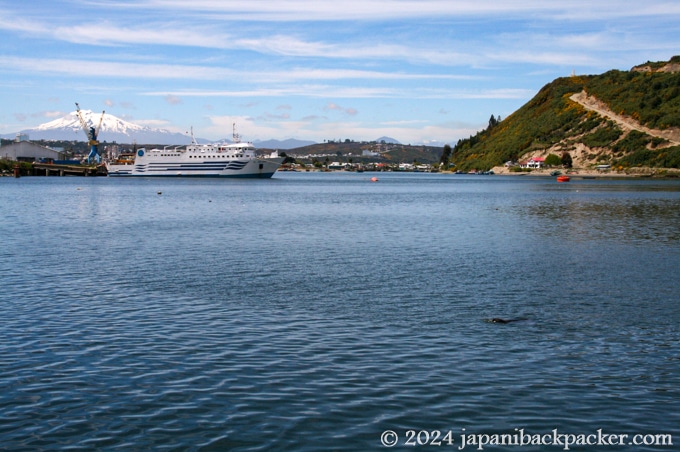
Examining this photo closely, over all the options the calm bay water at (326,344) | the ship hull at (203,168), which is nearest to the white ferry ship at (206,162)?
the ship hull at (203,168)

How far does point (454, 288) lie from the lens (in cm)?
2533

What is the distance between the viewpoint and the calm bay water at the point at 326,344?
12.4 metres

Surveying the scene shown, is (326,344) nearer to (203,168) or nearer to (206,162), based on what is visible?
(206,162)

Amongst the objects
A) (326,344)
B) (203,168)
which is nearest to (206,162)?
(203,168)

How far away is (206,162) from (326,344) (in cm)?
16684

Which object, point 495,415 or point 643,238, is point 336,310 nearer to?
point 495,415

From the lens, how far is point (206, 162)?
17950cm

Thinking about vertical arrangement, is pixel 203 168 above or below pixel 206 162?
below

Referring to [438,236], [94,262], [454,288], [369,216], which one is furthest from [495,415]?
[369,216]

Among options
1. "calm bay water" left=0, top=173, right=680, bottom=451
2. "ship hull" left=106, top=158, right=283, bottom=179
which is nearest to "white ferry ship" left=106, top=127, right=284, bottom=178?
"ship hull" left=106, top=158, right=283, bottom=179

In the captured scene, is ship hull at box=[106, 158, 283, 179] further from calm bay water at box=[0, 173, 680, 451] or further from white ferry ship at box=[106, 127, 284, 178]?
calm bay water at box=[0, 173, 680, 451]

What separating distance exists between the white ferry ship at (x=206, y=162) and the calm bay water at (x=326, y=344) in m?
139

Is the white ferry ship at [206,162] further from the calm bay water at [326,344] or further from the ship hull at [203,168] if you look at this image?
the calm bay water at [326,344]

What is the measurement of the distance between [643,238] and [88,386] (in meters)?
38.1
